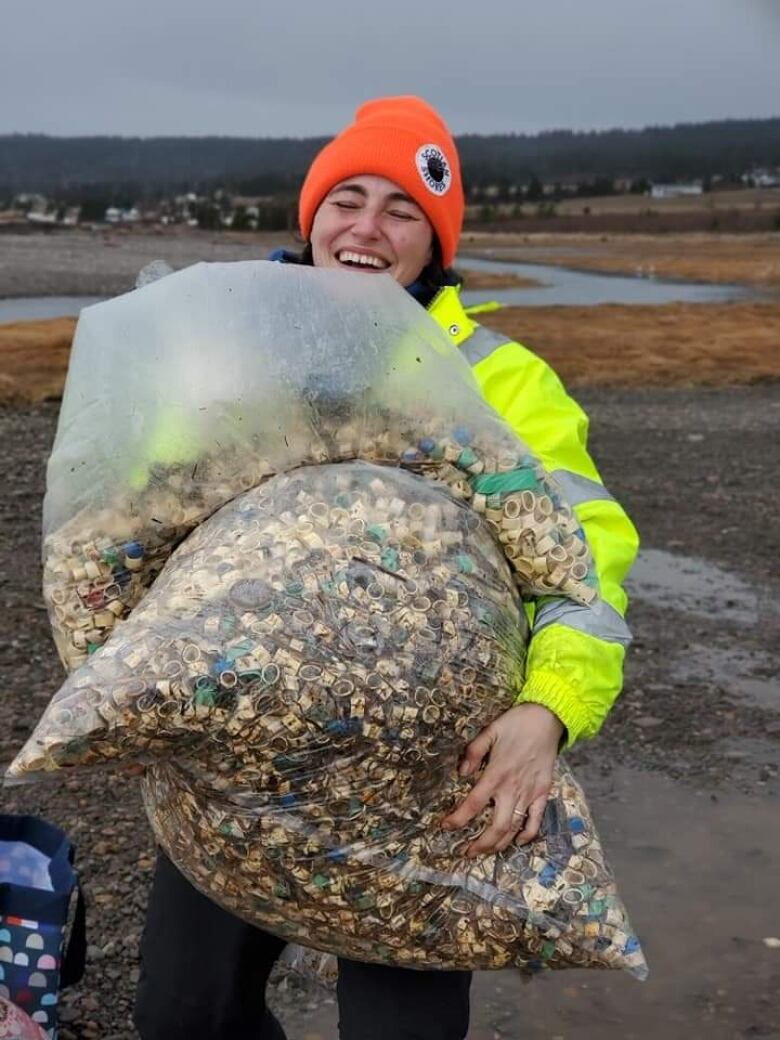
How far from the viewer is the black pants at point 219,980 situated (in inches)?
81.8

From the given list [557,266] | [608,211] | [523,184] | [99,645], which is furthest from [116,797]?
[523,184]

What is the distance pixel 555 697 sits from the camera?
1943 mm

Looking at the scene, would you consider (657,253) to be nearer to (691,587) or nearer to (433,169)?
(691,587)

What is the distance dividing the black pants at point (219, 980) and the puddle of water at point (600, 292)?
29.4 m

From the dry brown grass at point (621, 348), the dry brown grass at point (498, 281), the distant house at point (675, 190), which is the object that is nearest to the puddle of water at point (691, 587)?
the dry brown grass at point (621, 348)

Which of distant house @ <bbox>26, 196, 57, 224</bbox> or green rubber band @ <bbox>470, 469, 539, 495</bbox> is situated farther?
Result: distant house @ <bbox>26, 196, 57, 224</bbox>

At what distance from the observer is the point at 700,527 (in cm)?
802

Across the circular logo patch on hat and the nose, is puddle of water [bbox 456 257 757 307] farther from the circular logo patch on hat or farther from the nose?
the nose

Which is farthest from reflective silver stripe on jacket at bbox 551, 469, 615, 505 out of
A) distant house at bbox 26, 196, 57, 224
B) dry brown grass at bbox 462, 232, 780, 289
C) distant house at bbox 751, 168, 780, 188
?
distant house at bbox 751, 168, 780, 188

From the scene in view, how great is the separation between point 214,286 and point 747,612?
16.0 feet

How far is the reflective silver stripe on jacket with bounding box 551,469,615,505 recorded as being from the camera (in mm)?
2156

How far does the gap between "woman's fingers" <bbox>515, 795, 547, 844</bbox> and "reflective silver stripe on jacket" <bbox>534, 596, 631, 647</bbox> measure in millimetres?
259

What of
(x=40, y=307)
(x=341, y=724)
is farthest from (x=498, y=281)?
(x=341, y=724)

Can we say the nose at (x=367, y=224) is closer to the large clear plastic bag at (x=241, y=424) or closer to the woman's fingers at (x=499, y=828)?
the large clear plastic bag at (x=241, y=424)
